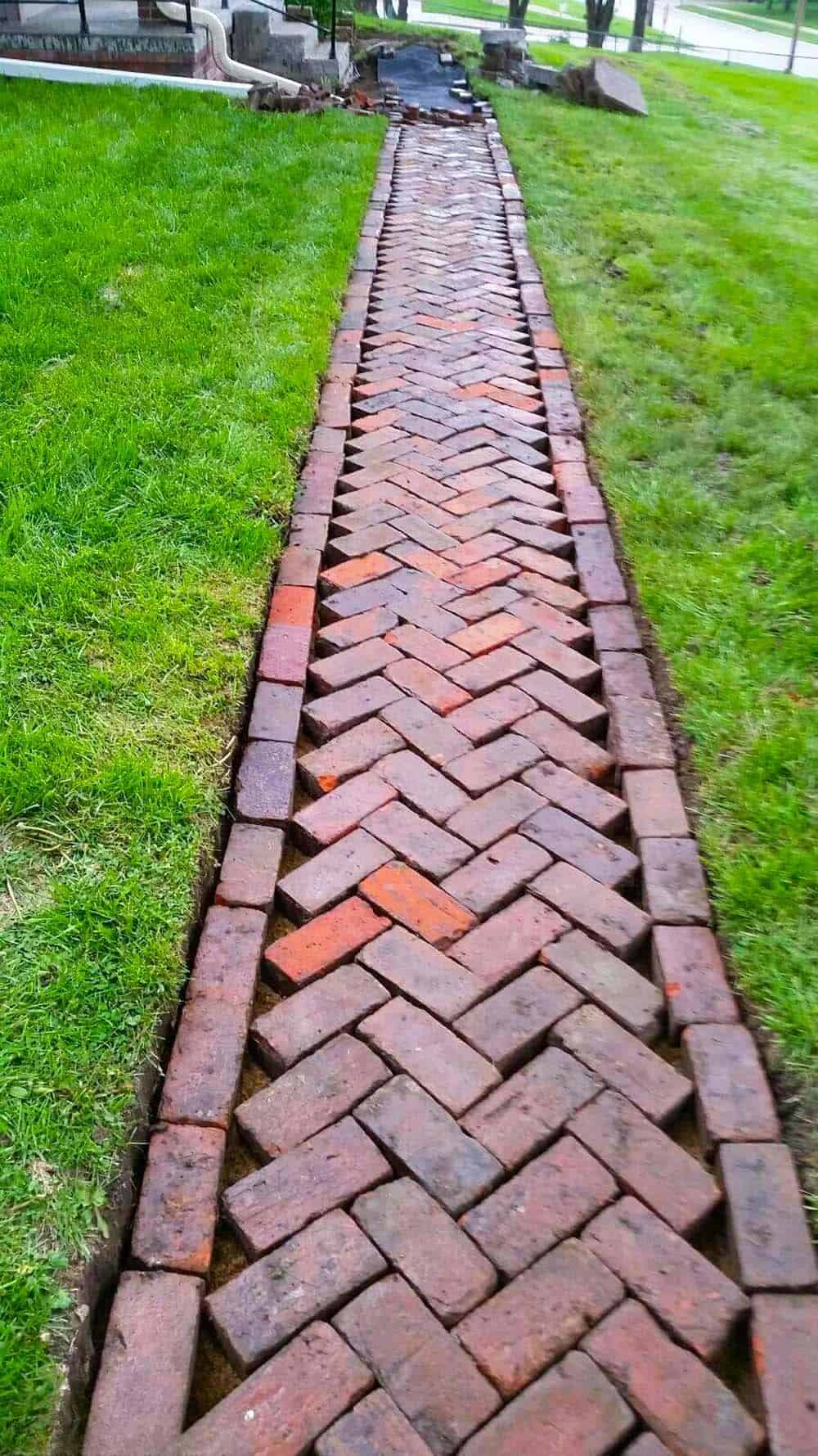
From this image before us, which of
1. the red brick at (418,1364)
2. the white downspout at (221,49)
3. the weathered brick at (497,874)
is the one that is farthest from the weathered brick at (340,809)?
the white downspout at (221,49)

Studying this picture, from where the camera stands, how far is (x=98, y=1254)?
5.02ft

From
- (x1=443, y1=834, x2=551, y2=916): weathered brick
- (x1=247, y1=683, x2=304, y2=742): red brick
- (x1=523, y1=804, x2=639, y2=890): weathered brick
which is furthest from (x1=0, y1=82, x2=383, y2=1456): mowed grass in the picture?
(x1=523, y1=804, x2=639, y2=890): weathered brick

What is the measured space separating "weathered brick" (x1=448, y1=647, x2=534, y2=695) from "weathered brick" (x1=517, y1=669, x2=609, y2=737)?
0.14 feet

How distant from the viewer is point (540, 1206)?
67.0 inches

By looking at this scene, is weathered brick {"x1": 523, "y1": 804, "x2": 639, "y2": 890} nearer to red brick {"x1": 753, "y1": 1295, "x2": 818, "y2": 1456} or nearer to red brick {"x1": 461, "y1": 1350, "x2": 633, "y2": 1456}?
red brick {"x1": 753, "y1": 1295, "x2": 818, "y2": 1456}

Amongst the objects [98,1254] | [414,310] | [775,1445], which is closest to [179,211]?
[414,310]

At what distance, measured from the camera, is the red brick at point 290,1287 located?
1532mm

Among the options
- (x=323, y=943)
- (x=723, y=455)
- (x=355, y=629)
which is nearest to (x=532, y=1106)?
(x=323, y=943)

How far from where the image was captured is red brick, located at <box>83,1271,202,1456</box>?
A: 4.60ft

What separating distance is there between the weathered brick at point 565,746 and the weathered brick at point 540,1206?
101 cm

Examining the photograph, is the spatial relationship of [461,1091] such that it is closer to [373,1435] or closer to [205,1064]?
[205,1064]

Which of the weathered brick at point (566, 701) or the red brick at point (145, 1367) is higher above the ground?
the weathered brick at point (566, 701)

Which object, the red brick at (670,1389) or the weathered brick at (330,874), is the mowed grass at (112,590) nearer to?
the weathered brick at (330,874)

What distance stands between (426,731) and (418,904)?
0.56m
